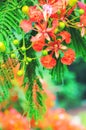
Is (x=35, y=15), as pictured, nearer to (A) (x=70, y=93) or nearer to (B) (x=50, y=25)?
(B) (x=50, y=25)

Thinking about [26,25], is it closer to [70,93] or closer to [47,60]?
[47,60]

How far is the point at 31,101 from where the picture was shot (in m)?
1.41

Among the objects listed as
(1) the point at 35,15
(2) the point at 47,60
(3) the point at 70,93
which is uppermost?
(1) the point at 35,15

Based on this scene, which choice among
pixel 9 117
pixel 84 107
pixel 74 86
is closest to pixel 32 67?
pixel 9 117

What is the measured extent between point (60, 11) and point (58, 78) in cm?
29

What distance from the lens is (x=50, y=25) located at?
1206 mm

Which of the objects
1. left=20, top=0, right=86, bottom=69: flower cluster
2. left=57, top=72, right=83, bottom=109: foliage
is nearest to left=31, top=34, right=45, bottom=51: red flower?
left=20, top=0, right=86, bottom=69: flower cluster

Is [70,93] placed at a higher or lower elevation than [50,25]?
lower

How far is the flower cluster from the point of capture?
1180 mm

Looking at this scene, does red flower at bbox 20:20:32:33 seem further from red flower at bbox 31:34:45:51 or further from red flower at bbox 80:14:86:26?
red flower at bbox 80:14:86:26

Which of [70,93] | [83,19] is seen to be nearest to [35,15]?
[83,19]

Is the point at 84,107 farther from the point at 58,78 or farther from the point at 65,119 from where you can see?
the point at 58,78

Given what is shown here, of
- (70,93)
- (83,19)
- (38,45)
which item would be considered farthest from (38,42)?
(70,93)

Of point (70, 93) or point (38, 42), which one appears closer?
point (38, 42)
